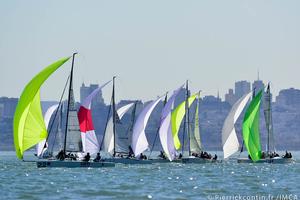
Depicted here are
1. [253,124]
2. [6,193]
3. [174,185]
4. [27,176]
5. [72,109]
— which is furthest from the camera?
[253,124]

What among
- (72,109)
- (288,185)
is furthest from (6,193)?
(72,109)

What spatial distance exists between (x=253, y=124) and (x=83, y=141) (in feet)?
65.8

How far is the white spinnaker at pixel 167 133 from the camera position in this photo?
82.4 meters

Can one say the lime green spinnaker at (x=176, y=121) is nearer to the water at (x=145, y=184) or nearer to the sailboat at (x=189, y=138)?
the sailboat at (x=189, y=138)

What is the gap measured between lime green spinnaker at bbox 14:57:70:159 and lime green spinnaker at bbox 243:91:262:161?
88.2 feet

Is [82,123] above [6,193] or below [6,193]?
above

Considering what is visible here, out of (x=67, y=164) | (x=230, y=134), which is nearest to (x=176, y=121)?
(x=230, y=134)

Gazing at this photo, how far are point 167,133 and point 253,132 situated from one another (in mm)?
6623

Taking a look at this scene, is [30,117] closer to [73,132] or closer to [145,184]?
[73,132]

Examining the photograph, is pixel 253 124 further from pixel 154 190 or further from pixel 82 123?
pixel 154 190

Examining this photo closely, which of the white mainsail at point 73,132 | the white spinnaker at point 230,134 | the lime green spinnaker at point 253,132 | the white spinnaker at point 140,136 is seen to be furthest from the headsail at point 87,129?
the white spinnaker at point 230,134

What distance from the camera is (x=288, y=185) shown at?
178ft

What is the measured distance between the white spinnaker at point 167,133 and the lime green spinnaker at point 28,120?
2281 cm

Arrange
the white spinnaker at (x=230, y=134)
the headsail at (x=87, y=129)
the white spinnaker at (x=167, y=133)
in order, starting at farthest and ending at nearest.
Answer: the white spinnaker at (x=230, y=134)
the white spinnaker at (x=167, y=133)
the headsail at (x=87, y=129)
